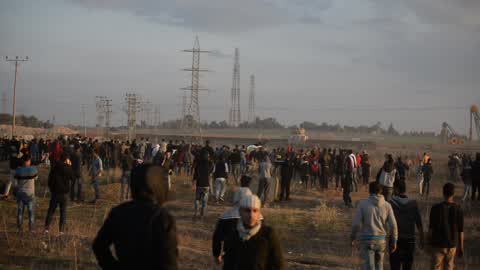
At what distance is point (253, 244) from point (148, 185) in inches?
40.5

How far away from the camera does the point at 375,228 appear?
6.11m

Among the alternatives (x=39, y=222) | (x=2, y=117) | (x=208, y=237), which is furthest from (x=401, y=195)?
(x=2, y=117)

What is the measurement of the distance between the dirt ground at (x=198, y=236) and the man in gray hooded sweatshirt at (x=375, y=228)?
7.75 ft

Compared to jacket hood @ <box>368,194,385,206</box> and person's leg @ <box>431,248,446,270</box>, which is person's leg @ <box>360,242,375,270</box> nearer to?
jacket hood @ <box>368,194,385,206</box>

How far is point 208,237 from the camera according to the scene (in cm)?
1071

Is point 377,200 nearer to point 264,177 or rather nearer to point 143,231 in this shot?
point 143,231

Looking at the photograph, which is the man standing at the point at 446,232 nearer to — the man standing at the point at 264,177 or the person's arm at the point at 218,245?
the person's arm at the point at 218,245

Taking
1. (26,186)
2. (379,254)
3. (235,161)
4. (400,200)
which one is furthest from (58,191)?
(235,161)

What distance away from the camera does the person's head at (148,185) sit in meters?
A: 3.19

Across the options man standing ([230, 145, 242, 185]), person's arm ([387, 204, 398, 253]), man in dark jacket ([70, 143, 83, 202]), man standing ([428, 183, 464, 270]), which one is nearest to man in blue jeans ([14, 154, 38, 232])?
man in dark jacket ([70, 143, 83, 202])

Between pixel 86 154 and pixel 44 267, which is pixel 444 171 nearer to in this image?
pixel 86 154

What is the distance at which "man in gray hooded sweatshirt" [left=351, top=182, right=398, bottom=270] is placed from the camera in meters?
6.12

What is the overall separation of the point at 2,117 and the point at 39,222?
320 ft

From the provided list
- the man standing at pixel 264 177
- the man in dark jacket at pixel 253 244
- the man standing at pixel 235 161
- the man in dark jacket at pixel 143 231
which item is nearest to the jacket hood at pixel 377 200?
the man in dark jacket at pixel 253 244
